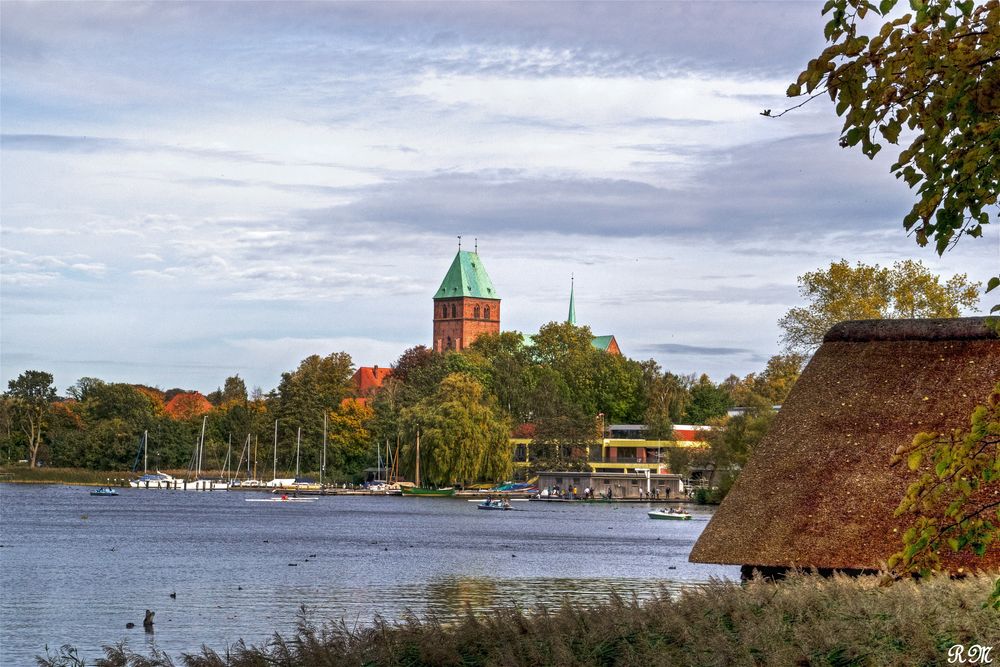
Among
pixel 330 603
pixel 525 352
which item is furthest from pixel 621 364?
pixel 330 603

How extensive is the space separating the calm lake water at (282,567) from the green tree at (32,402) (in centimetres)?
4504

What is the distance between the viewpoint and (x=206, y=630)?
29453 mm

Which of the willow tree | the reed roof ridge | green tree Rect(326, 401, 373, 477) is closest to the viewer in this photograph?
the reed roof ridge

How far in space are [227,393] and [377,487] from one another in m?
59.7

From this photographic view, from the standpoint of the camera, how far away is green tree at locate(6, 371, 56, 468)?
137000 mm

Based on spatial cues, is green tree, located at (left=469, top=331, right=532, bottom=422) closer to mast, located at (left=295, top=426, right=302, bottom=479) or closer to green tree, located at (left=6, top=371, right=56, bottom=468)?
mast, located at (left=295, top=426, right=302, bottom=479)

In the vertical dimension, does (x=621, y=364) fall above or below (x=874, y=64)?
above

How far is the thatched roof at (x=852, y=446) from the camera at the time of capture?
1368 cm

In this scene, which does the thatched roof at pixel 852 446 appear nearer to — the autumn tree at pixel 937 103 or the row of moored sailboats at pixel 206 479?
the autumn tree at pixel 937 103

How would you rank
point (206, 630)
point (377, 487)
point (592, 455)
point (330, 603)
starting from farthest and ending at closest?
1. point (592, 455)
2. point (377, 487)
3. point (330, 603)
4. point (206, 630)

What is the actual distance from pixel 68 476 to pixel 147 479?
32.7 ft

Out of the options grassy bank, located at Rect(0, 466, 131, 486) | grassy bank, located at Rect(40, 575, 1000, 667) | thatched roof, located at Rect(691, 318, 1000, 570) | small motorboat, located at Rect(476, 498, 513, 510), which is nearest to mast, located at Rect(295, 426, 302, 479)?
grassy bank, located at Rect(0, 466, 131, 486)

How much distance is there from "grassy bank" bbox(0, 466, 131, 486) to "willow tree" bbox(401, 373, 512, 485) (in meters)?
37.4

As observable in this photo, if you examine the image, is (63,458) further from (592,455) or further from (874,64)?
(874,64)
